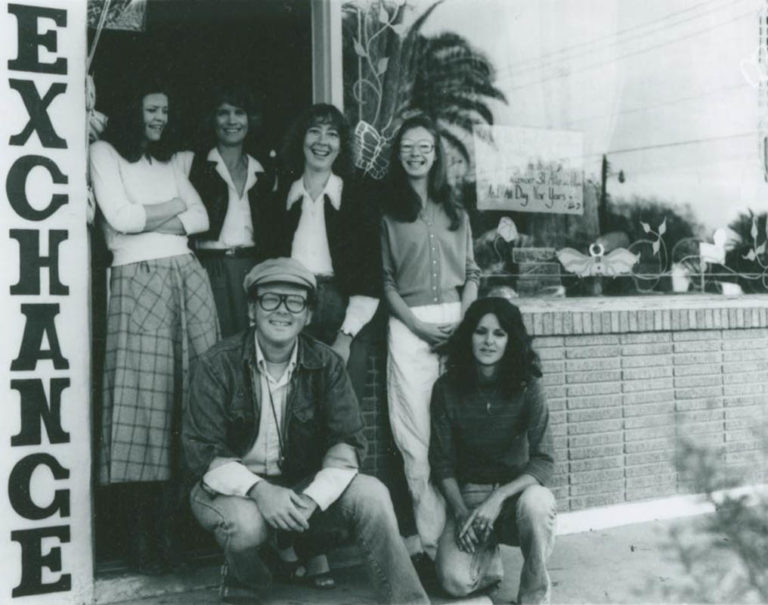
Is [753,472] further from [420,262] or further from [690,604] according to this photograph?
[690,604]

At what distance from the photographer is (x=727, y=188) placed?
6.27 meters

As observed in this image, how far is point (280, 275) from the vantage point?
3688mm

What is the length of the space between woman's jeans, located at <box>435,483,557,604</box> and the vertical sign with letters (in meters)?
1.48

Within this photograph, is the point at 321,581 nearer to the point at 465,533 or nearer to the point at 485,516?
the point at 465,533

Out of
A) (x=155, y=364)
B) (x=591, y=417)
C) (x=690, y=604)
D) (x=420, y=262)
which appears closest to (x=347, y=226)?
(x=420, y=262)

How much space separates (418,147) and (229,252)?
1015 mm

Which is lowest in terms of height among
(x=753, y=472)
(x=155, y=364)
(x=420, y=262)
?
(x=753, y=472)

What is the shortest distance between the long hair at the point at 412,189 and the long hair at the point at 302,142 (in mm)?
226

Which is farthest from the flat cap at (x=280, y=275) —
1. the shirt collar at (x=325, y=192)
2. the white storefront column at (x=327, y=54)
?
the white storefront column at (x=327, y=54)

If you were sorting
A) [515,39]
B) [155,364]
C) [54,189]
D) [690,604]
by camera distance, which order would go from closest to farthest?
1. [690,604]
2. [54,189]
3. [155,364]
4. [515,39]

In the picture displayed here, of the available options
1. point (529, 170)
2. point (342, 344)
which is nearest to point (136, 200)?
point (342, 344)

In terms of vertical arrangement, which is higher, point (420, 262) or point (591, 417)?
point (420, 262)

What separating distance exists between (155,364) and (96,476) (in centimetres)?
57

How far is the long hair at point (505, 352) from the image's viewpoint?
165 inches
